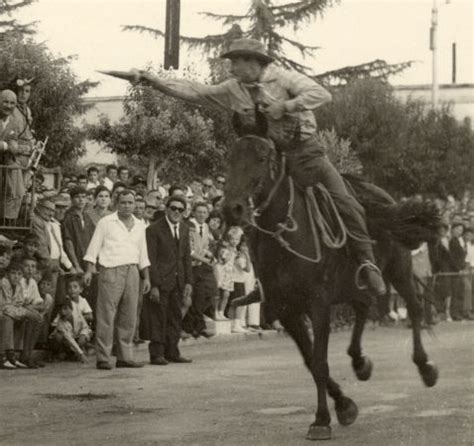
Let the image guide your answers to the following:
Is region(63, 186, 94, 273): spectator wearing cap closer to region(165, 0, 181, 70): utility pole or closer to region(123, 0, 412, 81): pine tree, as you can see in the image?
region(165, 0, 181, 70): utility pole

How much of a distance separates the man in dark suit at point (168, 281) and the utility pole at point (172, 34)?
1773mm

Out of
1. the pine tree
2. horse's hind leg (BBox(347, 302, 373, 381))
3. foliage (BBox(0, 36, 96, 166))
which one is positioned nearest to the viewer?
horse's hind leg (BBox(347, 302, 373, 381))

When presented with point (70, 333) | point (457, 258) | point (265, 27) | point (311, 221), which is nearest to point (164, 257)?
point (70, 333)

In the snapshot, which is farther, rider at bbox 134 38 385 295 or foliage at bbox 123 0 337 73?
foliage at bbox 123 0 337 73

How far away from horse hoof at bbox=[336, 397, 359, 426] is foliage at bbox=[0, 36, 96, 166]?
49.6 feet

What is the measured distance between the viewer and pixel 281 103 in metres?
9.85

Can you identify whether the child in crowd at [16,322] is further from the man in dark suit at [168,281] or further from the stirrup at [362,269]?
the stirrup at [362,269]

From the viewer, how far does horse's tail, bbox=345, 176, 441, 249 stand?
1148 cm

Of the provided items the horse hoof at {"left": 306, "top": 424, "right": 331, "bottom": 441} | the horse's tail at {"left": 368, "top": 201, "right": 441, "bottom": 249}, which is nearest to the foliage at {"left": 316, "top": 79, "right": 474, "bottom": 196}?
the horse's tail at {"left": 368, "top": 201, "right": 441, "bottom": 249}

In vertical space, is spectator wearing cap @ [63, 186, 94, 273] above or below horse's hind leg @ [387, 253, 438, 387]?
above

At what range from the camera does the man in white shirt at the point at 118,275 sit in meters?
15.6

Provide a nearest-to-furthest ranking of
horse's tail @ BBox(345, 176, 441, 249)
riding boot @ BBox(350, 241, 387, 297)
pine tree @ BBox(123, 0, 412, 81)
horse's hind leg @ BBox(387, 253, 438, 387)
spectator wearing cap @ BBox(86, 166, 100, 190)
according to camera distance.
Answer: riding boot @ BBox(350, 241, 387, 297) < horse's tail @ BBox(345, 176, 441, 249) < horse's hind leg @ BBox(387, 253, 438, 387) < spectator wearing cap @ BBox(86, 166, 100, 190) < pine tree @ BBox(123, 0, 412, 81)

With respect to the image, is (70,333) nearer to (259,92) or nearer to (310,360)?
(310,360)

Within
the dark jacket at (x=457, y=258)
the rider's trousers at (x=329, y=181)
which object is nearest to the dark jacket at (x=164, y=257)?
the rider's trousers at (x=329, y=181)
